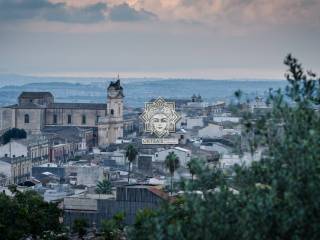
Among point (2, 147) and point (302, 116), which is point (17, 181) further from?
point (302, 116)

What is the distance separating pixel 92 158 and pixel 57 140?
18228 millimetres

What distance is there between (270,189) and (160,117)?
256 ft

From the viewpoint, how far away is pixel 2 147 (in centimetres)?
9650

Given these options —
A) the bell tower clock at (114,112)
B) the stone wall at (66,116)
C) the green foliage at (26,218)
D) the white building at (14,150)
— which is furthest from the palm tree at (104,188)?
the stone wall at (66,116)

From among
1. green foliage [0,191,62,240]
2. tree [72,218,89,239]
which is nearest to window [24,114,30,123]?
green foliage [0,191,62,240]

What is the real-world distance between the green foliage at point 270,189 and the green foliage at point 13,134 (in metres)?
89.9

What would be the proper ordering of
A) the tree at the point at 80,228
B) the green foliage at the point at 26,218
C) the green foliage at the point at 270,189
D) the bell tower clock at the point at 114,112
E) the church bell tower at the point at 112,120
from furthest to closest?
1. the bell tower clock at the point at 114,112
2. the church bell tower at the point at 112,120
3. the tree at the point at 80,228
4. the green foliage at the point at 26,218
5. the green foliage at the point at 270,189

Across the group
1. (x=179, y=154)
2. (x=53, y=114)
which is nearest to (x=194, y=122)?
(x=53, y=114)

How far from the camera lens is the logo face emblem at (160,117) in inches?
3789

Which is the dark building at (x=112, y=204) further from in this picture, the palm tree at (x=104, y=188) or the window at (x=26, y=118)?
the window at (x=26, y=118)

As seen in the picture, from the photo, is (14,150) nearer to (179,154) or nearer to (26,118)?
(179,154)

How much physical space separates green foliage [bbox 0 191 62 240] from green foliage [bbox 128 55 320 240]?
20936 mm

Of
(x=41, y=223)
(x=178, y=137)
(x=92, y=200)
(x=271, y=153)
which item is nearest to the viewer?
(x=271, y=153)

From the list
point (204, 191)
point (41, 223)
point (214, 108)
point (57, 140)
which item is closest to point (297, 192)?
point (204, 191)
